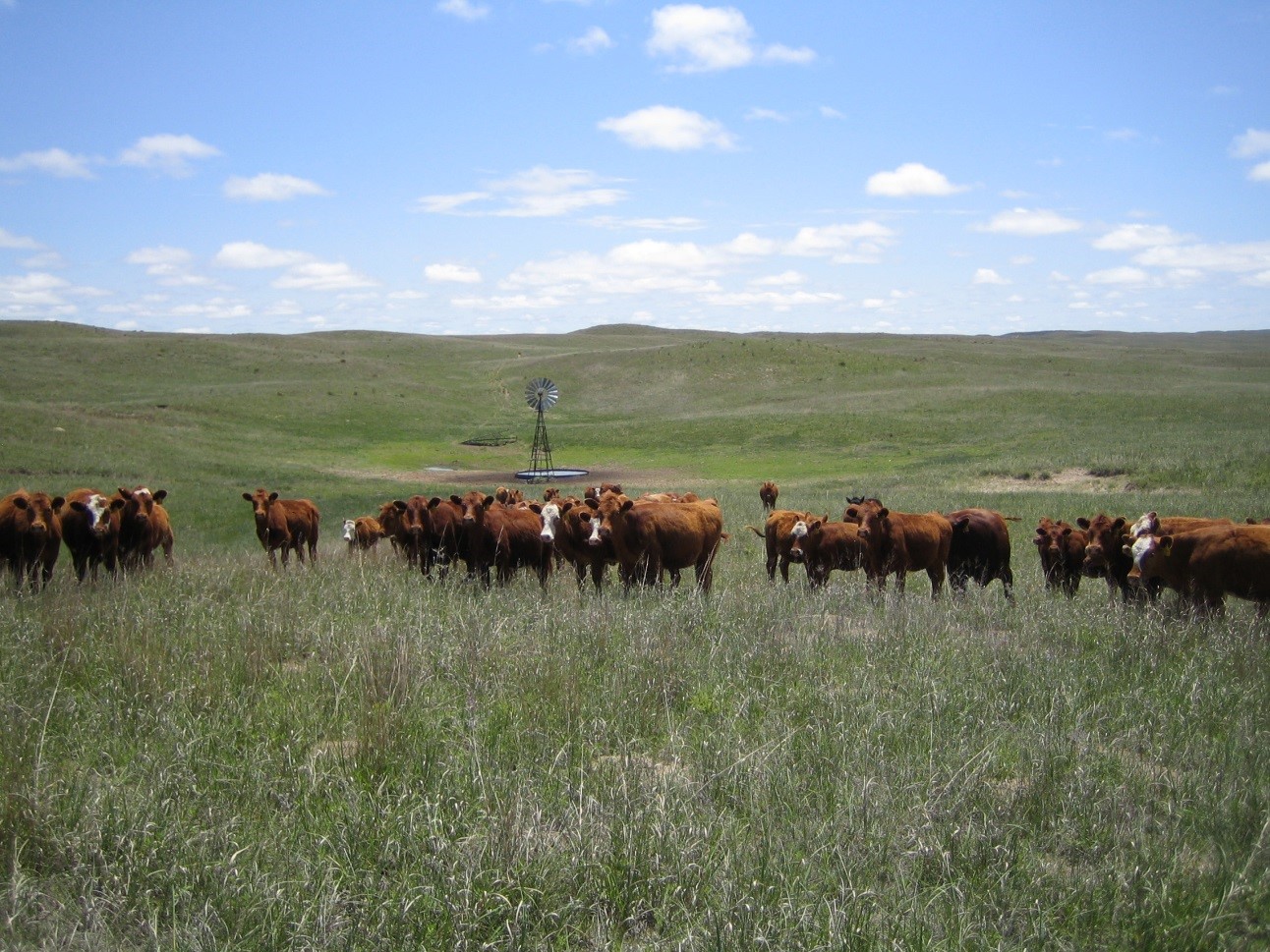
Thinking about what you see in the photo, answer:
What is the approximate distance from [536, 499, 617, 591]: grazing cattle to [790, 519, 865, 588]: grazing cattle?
9.21 ft

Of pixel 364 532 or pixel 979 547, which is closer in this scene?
pixel 979 547

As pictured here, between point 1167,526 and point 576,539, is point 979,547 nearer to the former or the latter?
point 1167,526

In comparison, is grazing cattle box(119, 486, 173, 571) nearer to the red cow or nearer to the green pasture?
the green pasture

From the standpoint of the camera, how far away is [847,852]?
507 centimetres

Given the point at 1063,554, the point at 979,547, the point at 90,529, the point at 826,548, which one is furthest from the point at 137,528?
the point at 1063,554

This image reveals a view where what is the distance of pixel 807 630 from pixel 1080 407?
5452 cm

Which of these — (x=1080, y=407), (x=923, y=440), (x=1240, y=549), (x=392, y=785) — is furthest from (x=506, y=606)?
(x=1080, y=407)

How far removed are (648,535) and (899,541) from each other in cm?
356

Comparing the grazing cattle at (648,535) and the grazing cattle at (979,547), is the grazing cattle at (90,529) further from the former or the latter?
the grazing cattle at (979,547)

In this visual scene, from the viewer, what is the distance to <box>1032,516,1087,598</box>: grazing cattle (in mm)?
14547

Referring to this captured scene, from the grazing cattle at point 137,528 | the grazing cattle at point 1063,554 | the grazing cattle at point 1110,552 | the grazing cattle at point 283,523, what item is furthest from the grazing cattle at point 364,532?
the grazing cattle at point 1110,552

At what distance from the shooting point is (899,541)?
14.4m

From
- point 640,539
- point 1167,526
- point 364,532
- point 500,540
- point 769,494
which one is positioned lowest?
point 364,532

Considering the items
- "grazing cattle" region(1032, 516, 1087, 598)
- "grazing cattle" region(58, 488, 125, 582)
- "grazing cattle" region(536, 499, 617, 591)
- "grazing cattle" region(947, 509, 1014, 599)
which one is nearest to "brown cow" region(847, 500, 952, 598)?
"grazing cattle" region(947, 509, 1014, 599)
